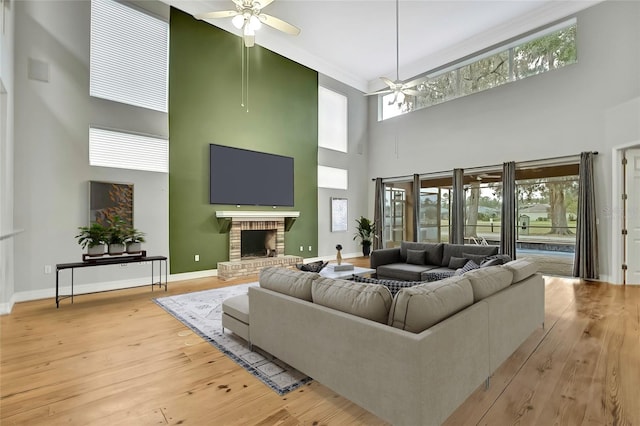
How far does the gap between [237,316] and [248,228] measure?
4.05 metres

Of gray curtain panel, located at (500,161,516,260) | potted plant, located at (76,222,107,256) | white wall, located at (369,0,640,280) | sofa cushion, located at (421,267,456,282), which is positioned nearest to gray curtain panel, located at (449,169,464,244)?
white wall, located at (369,0,640,280)

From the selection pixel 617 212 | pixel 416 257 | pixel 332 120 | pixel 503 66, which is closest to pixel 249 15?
pixel 416 257

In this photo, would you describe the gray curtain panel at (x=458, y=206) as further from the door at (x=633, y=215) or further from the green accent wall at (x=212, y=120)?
the green accent wall at (x=212, y=120)

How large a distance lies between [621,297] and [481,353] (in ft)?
14.0

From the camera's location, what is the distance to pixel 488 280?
238 cm

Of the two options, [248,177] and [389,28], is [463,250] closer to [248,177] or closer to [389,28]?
[248,177]

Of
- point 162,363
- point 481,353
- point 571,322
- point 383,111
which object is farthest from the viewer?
point 383,111

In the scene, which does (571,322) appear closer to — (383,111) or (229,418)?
(229,418)

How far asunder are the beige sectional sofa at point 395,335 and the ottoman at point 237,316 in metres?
0.23

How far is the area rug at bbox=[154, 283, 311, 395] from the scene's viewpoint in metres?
2.32

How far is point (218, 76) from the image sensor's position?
6.58 metres

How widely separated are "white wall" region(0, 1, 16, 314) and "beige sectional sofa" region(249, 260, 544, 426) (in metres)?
3.66

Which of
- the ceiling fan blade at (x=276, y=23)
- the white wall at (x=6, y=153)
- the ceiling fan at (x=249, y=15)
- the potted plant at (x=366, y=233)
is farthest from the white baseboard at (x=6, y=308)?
the potted plant at (x=366, y=233)

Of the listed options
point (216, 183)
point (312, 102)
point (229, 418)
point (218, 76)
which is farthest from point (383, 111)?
point (229, 418)
